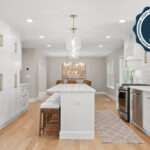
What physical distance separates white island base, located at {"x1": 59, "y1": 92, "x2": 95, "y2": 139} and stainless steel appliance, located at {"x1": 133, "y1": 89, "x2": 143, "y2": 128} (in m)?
1.12

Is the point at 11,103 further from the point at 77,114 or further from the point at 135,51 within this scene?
the point at 135,51

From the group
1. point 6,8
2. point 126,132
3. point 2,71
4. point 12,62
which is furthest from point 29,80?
point 126,132

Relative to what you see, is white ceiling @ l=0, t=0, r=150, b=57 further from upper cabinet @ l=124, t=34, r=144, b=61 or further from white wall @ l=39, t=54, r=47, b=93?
white wall @ l=39, t=54, r=47, b=93

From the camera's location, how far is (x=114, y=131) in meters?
3.42

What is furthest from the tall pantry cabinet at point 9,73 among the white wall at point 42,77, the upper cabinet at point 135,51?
the white wall at point 42,77

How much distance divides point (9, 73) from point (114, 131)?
2.78 m

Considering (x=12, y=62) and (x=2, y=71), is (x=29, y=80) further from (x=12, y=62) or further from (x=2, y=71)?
(x=2, y=71)

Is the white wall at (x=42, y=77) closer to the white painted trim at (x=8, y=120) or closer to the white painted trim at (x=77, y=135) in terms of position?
the white painted trim at (x=8, y=120)

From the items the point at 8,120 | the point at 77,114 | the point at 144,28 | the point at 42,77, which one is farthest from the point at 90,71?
the point at 144,28

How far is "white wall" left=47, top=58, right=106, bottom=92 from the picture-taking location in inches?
420

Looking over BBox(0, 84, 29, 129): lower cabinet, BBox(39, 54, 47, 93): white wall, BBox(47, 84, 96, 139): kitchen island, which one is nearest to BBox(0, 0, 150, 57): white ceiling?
BBox(47, 84, 96, 139): kitchen island

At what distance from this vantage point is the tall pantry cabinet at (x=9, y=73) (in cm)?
368

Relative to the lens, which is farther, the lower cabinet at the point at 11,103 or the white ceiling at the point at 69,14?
the lower cabinet at the point at 11,103

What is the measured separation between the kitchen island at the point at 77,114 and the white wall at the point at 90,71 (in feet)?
25.2
